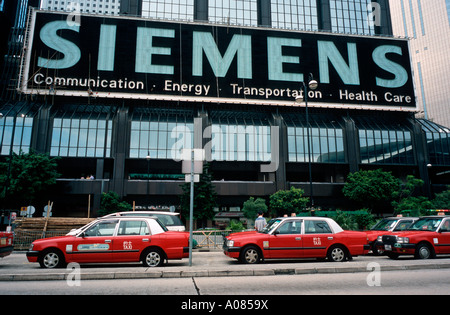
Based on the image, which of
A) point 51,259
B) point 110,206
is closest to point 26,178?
point 110,206

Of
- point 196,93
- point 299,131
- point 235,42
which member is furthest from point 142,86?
point 299,131

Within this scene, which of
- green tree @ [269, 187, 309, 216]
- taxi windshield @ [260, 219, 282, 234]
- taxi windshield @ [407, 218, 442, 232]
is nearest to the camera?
taxi windshield @ [260, 219, 282, 234]

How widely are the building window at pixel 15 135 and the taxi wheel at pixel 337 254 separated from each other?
37.7m

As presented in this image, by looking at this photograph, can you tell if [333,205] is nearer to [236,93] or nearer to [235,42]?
[236,93]

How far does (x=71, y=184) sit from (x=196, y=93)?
19616 mm

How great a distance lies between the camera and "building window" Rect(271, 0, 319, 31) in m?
51.8

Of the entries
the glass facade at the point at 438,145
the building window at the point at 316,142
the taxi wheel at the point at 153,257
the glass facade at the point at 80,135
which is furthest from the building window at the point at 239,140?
the taxi wheel at the point at 153,257

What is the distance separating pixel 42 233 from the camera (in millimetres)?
15945

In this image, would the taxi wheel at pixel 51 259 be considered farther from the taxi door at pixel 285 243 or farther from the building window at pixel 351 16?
the building window at pixel 351 16

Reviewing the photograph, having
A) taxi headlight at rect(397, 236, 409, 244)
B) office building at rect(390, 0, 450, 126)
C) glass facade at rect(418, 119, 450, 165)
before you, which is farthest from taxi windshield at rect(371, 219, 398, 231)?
office building at rect(390, 0, 450, 126)

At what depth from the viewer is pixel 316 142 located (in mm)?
42344

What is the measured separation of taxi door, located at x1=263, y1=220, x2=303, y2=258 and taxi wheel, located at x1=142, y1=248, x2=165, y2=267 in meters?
3.49

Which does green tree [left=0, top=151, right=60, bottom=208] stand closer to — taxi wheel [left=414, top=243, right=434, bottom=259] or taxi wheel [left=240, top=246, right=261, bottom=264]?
taxi wheel [left=240, top=246, right=261, bottom=264]

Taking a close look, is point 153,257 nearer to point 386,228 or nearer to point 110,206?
point 386,228
